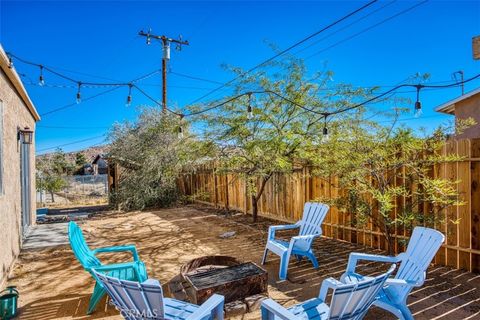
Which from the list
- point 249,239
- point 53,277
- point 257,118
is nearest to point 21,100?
point 53,277

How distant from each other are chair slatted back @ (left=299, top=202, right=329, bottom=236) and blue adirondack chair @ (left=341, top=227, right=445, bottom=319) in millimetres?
1356

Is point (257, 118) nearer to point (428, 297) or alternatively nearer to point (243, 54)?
point (243, 54)

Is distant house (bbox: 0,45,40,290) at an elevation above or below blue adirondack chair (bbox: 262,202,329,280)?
above

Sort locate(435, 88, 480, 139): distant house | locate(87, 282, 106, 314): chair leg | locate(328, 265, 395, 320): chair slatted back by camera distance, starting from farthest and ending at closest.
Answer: locate(435, 88, 480, 139): distant house, locate(87, 282, 106, 314): chair leg, locate(328, 265, 395, 320): chair slatted back

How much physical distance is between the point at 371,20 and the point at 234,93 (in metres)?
3.56

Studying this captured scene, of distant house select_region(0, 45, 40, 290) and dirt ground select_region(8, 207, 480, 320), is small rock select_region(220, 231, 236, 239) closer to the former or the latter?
dirt ground select_region(8, 207, 480, 320)

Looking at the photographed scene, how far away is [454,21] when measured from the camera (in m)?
7.50

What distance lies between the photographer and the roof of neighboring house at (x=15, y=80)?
4237mm

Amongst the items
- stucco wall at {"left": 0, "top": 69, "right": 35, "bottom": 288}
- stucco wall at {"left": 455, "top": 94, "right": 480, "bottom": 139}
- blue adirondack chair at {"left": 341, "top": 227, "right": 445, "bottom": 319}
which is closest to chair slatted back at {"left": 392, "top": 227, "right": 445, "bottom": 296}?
blue adirondack chair at {"left": 341, "top": 227, "right": 445, "bottom": 319}

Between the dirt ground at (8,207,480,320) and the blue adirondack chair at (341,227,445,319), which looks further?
the dirt ground at (8,207,480,320)

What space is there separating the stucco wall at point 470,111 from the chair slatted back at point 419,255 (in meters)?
6.40

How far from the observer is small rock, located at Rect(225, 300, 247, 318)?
9.52 feet

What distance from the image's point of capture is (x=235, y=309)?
2941mm

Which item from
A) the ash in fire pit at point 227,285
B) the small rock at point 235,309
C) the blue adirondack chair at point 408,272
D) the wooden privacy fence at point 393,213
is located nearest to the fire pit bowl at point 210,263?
the ash in fire pit at point 227,285
